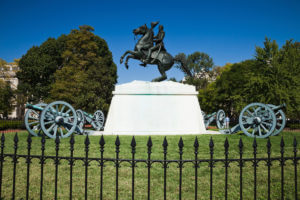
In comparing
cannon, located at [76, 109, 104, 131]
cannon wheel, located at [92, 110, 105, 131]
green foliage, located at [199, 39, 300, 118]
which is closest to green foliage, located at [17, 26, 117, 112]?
cannon wheel, located at [92, 110, 105, 131]

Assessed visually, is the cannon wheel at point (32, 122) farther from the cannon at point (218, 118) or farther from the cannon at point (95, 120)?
the cannon at point (218, 118)

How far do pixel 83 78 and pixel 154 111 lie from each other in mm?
13222

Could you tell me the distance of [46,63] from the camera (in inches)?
1088

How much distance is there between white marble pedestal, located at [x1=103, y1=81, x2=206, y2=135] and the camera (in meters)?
11.4

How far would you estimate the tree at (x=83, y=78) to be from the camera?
853 inches

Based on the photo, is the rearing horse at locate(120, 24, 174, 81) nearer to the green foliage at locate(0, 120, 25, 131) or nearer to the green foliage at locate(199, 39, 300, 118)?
the green foliage at locate(199, 39, 300, 118)

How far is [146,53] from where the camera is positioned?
12.4 meters

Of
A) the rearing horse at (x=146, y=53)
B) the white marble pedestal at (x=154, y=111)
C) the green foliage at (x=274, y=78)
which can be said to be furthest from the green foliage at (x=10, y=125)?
the green foliage at (x=274, y=78)

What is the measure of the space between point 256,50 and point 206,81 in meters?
20.0

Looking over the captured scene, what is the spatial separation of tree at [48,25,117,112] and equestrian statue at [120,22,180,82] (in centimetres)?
1005

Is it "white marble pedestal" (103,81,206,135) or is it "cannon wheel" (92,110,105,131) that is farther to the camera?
"cannon wheel" (92,110,105,131)

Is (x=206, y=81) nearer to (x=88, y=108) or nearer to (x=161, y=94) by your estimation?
(x=88, y=108)

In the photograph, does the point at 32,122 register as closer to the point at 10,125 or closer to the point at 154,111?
the point at 154,111

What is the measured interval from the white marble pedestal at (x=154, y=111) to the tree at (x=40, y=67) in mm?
Answer: 18629
